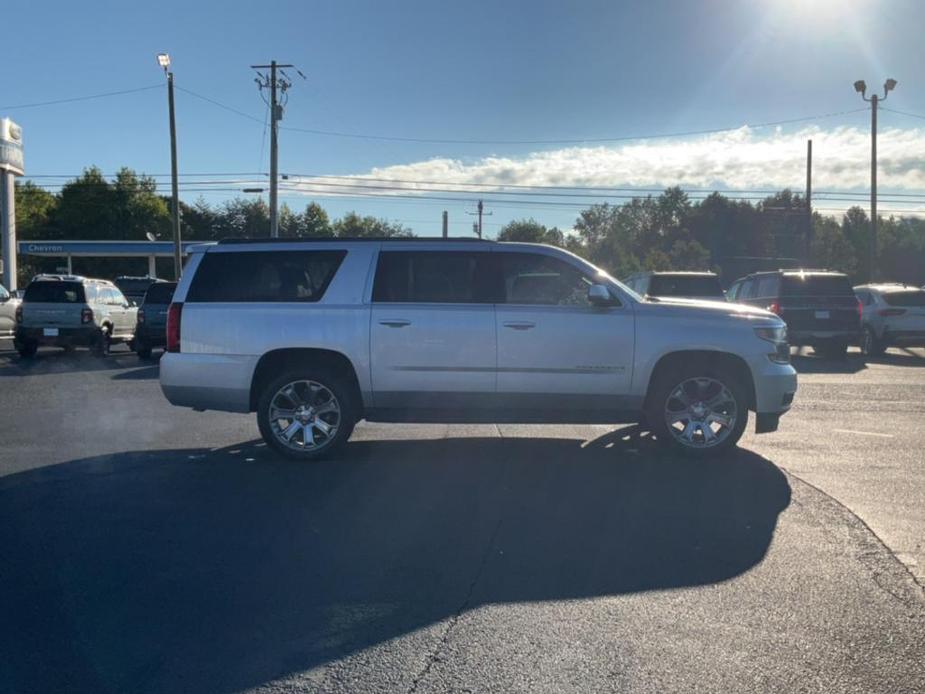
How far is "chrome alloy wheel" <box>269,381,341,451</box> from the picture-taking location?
27.7 ft

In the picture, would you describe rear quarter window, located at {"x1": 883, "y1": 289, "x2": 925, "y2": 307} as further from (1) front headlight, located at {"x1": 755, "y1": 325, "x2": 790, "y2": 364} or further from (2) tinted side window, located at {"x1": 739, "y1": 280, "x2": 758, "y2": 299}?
(1) front headlight, located at {"x1": 755, "y1": 325, "x2": 790, "y2": 364}

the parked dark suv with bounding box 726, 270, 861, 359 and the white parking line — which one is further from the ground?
the parked dark suv with bounding box 726, 270, 861, 359

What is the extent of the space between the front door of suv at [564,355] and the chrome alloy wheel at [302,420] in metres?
1.63

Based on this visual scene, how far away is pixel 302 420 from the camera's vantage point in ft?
27.8

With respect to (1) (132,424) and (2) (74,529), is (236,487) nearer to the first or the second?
(2) (74,529)

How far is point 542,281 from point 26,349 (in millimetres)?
15680

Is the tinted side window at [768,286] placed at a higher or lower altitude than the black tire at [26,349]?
higher

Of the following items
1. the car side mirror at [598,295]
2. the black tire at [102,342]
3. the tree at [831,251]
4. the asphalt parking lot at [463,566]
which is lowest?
the asphalt parking lot at [463,566]

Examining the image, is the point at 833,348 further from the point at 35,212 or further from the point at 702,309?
the point at 35,212

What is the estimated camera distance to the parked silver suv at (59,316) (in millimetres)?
19656

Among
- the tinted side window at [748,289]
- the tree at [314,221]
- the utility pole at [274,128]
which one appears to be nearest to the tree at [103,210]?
the tree at [314,221]

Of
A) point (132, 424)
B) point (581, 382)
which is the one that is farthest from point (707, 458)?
point (132, 424)

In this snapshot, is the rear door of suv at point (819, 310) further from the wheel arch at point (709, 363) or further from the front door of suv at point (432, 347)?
the front door of suv at point (432, 347)

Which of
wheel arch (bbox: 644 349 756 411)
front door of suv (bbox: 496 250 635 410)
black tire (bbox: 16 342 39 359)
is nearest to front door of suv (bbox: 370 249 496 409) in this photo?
front door of suv (bbox: 496 250 635 410)
